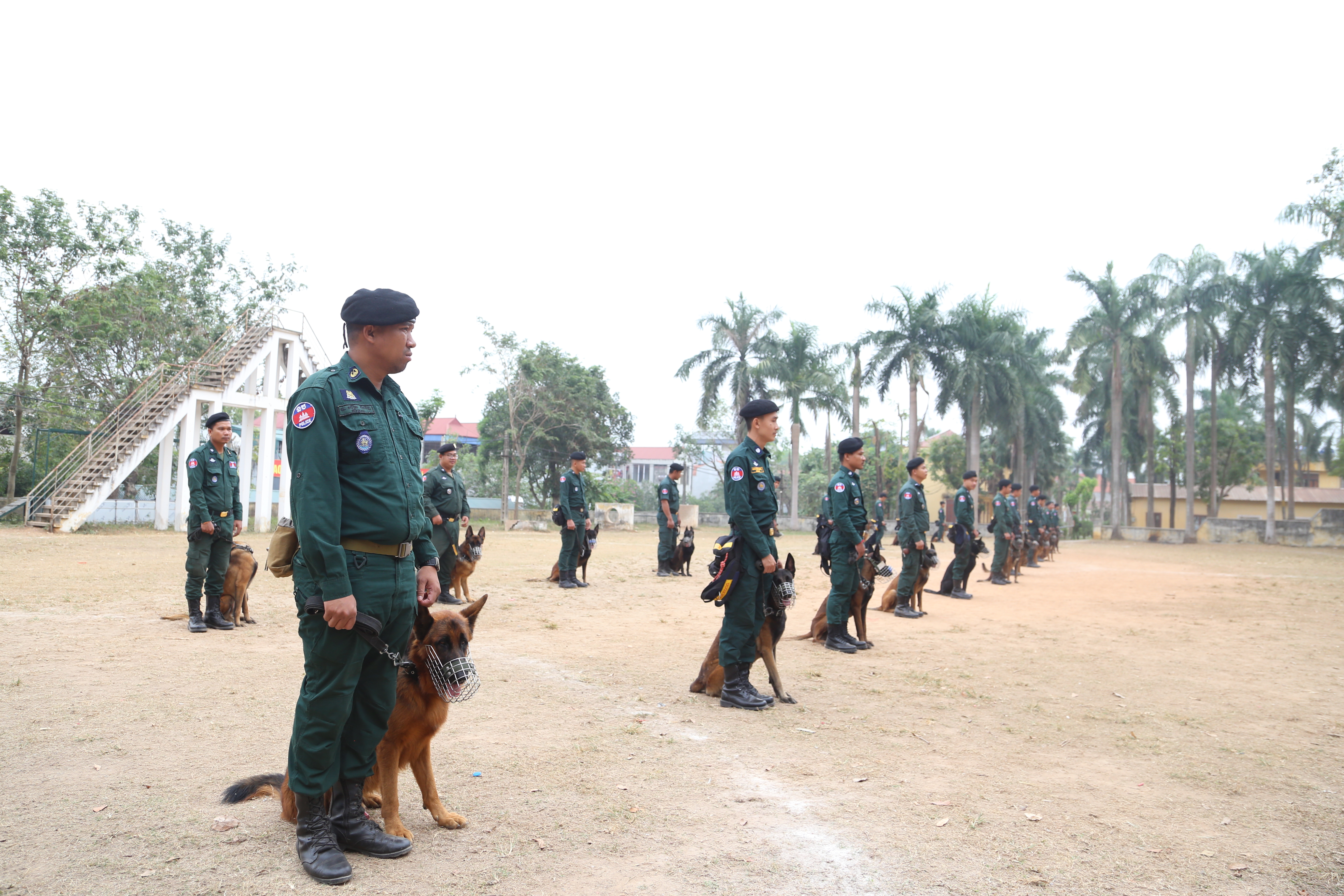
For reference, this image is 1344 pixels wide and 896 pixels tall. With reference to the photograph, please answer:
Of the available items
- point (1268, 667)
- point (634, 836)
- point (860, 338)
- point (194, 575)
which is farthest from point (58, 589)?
point (860, 338)

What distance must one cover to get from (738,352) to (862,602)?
109 feet

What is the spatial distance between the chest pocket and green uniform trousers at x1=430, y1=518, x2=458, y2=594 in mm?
7390

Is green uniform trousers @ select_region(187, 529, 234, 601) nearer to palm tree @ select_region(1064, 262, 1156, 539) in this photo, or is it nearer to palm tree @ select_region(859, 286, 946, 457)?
palm tree @ select_region(859, 286, 946, 457)

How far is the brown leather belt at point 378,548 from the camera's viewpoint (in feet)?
10.5

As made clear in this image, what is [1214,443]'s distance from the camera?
4484cm

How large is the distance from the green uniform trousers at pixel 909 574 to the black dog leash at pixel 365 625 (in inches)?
338

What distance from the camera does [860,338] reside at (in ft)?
135

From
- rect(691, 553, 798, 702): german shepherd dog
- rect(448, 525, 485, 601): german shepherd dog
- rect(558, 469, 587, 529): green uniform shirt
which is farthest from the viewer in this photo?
rect(558, 469, 587, 529): green uniform shirt

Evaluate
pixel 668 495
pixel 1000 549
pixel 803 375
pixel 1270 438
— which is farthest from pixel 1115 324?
pixel 668 495

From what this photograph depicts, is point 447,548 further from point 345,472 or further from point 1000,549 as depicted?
point 1000,549

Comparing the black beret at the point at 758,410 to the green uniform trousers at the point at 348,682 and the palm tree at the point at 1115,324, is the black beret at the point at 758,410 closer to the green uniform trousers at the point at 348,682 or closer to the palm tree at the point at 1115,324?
the green uniform trousers at the point at 348,682

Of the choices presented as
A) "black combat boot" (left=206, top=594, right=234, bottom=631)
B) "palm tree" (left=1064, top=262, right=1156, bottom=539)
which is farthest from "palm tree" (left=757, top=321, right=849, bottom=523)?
"black combat boot" (left=206, top=594, right=234, bottom=631)

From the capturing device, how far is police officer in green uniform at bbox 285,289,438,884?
307cm

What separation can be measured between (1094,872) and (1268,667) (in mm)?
6068
